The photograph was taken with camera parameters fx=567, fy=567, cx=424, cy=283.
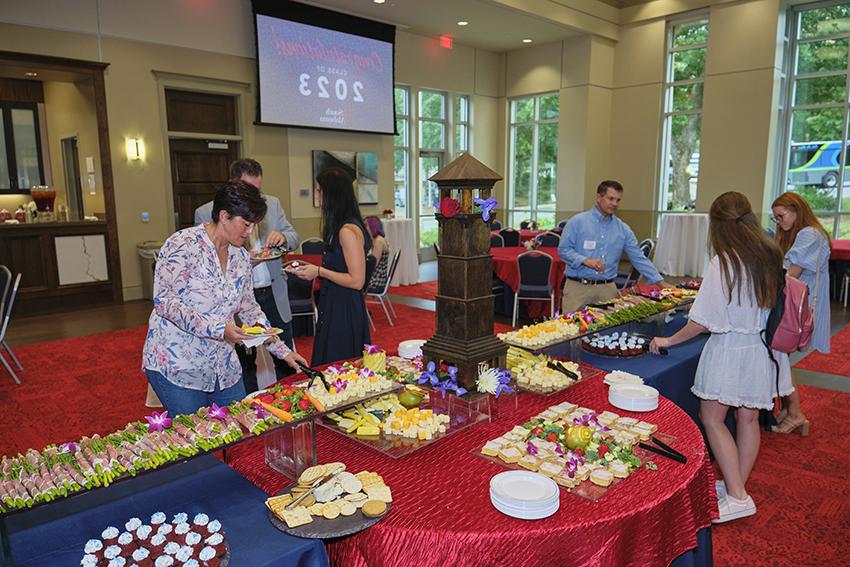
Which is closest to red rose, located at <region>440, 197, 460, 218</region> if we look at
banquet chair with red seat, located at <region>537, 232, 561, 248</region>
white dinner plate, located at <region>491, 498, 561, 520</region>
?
white dinner plate, located at <region>491, 498, 561, 520</region>

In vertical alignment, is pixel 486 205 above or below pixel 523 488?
above

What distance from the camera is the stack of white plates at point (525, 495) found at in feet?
Result: 4.51

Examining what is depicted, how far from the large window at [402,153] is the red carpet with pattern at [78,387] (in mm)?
5807

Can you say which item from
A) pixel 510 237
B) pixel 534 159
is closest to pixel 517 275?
pixel 510 237

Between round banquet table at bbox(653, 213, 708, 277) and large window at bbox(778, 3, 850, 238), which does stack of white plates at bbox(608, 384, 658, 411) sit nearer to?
round banquet table at bbox(653, 213, 708, 277)

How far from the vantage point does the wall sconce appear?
7.61 m

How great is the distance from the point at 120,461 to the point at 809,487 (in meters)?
3.20

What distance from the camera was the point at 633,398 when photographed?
2057mm

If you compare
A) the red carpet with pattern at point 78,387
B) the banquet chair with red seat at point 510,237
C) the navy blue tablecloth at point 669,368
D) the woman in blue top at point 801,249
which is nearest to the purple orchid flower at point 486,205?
the navy blue tablecloth at point 669,368

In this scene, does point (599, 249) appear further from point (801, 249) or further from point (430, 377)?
point (430, 377)

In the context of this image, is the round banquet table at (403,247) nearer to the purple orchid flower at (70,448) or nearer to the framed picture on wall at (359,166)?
the framed picture on wall at (359,166)

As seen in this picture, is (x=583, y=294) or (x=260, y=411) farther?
(x=583, y=294)

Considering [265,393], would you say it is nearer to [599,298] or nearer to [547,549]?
[547,549]

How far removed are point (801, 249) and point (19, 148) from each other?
995 centimetres
